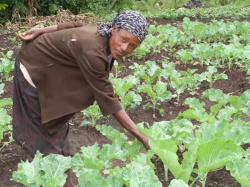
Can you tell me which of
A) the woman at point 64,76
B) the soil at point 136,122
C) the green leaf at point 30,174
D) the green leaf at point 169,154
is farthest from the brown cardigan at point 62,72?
the soil at point 136,122

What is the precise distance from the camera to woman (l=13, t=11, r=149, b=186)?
10.5 feet

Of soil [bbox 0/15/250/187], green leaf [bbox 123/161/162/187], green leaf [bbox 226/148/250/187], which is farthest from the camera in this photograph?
soil [bbox 0/15/250/187]

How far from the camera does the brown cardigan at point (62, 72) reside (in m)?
3.29

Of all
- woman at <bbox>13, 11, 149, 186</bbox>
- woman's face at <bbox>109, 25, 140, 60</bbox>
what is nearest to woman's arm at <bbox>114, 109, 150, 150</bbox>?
woman at <bbox>13, 11, 149, 186</bbox>

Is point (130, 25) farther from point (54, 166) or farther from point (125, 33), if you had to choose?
point (54, 166)

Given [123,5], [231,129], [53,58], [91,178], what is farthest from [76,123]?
[123,5]

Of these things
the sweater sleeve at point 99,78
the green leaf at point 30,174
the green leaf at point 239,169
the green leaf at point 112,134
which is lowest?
the green leaf at point 112,134

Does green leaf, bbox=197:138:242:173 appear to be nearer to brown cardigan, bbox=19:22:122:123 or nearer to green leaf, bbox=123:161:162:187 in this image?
green leaf, bbox=123:161:162:187

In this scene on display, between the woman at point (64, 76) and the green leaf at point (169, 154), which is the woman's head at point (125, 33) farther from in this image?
the green leaf at point (169, 154)

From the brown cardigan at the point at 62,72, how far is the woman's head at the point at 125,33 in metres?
0.07

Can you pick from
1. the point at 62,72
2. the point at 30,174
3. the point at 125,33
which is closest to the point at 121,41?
the point at 125,33

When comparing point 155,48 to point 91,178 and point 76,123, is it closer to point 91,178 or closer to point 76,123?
point 76,123

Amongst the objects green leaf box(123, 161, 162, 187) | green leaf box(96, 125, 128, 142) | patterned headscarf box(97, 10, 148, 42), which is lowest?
green leaf box(96, 125, 128, 142)

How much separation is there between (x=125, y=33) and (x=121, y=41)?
0.06 metres
